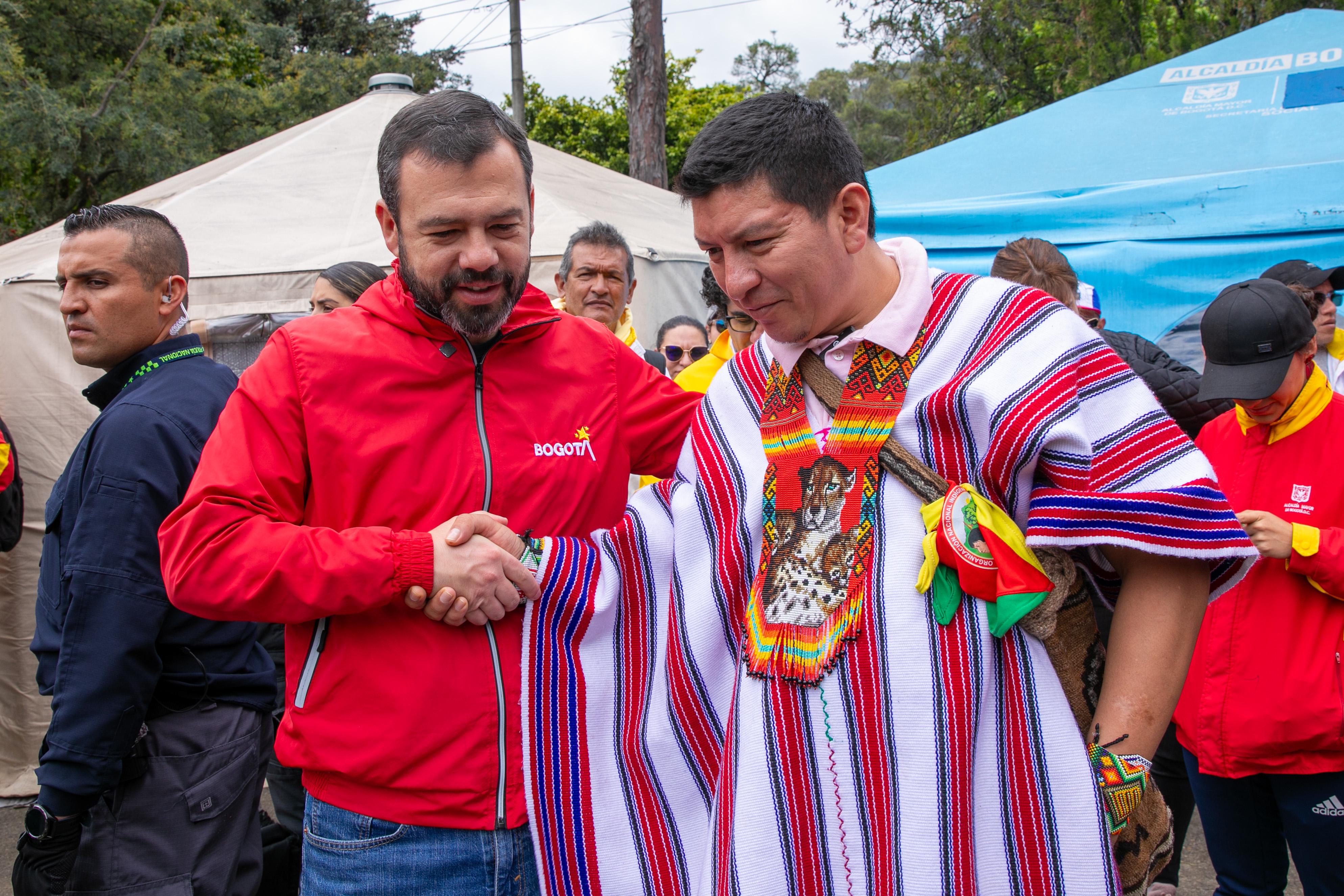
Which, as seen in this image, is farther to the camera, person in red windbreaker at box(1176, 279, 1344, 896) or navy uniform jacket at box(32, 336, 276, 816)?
person in red windbreaker at box(1176, 279, 1344, 896)

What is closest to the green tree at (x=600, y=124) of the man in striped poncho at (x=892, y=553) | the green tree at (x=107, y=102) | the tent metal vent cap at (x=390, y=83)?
the green tree at (x=107, y=102)

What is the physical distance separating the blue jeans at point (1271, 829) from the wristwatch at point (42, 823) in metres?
3.10

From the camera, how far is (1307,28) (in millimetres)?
6098

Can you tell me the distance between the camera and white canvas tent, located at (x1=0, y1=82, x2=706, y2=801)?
17.1 feet

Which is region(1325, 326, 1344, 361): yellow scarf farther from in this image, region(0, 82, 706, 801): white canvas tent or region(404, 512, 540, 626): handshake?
region(0, 82, 706, 801): white canvas tent

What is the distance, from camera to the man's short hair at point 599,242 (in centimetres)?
445

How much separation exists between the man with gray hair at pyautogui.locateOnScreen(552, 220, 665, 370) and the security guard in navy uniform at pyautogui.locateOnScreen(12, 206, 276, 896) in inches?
73.2

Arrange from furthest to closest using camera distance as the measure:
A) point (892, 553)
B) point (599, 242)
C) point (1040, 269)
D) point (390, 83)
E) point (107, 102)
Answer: point (107, 102)
point (390, 83)
point (599, 242)
point (1040, 269)
point (892, 553)

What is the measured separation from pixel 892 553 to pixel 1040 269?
1.90 meters

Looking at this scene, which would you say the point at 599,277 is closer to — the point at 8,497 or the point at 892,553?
the point at 8,497

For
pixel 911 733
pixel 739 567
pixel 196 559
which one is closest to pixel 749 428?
pixel 739 567

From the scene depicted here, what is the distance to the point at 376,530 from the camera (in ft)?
5.49

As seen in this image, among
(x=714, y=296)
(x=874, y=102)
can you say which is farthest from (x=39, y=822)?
(x=874, y=102)

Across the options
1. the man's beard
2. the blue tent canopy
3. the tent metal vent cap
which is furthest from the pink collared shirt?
the tent metal vent cap
